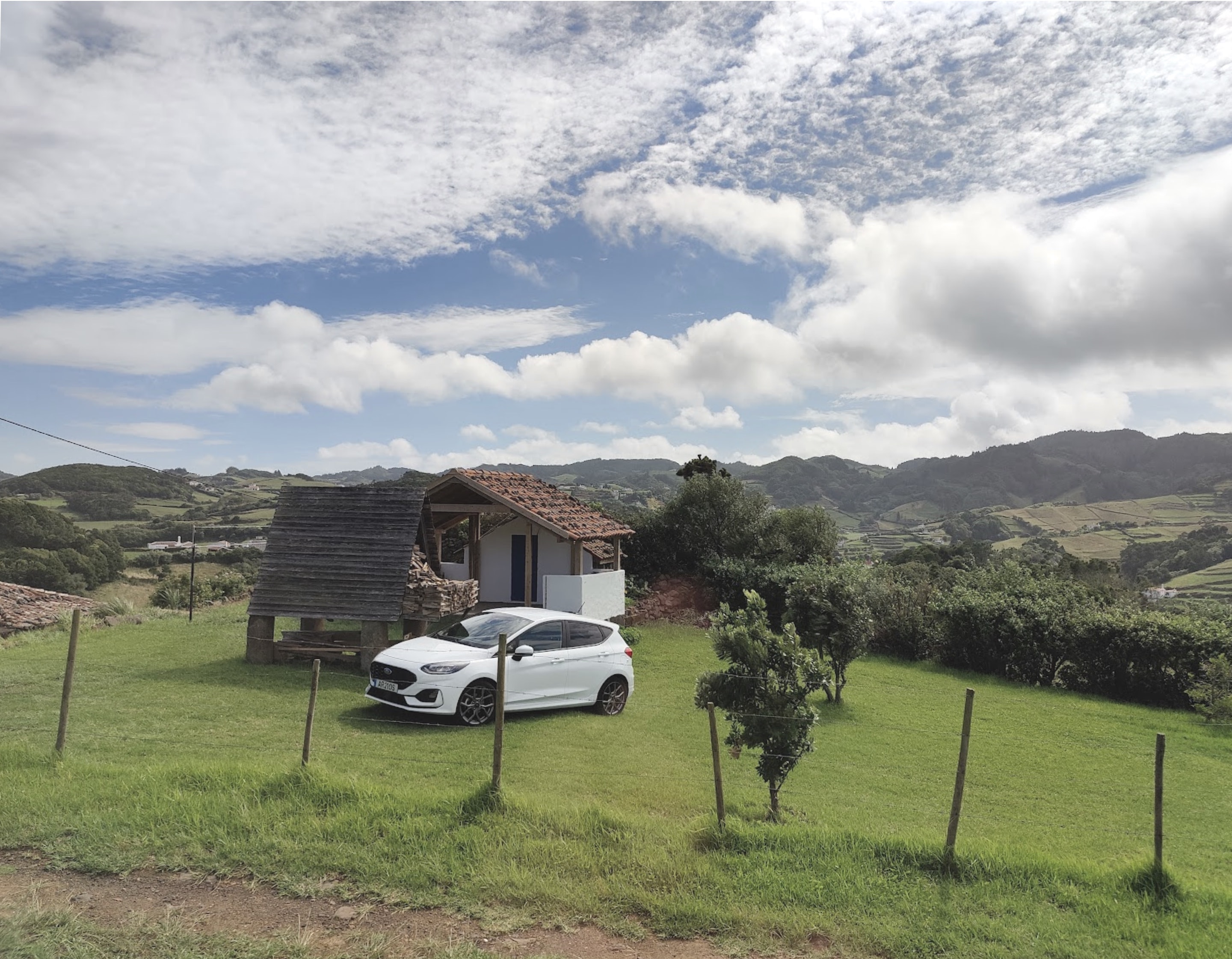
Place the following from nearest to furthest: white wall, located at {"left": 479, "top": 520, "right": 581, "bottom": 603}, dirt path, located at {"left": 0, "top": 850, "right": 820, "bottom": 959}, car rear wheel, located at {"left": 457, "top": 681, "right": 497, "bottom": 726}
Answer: dirt path, located at {"left": 0, "top": 850, "right": 820, "bottom": 959} → car rear wheel, located at {"left": 457, "top": 681, "right": 497, "bottom": 726} → white wall, located at {"left": 479, "top": 520, "right": 581, "bottom": 603}

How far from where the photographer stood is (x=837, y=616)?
15242 millimetres

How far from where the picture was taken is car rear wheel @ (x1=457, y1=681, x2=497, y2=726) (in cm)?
1103

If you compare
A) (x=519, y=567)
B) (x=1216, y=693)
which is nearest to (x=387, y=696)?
(x=519, y=567)

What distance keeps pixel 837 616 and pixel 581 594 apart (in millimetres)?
7087

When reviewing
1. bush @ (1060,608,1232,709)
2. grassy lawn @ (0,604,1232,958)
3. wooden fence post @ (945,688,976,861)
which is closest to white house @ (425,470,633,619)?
grassy lawn @ (0,604,1232,958)

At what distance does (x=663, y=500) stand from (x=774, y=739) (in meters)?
22.6

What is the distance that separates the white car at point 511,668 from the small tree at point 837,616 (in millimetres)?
4608

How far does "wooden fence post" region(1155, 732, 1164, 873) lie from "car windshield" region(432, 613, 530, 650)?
8.29 meters

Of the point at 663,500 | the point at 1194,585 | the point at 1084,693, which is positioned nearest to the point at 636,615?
the point at 663,500

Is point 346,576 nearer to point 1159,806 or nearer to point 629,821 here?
point 629,821

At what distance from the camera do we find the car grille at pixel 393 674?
1091 cm

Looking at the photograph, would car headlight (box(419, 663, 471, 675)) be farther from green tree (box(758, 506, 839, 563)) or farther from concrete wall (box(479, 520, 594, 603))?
green tree (box(758, 506, 839, 563))

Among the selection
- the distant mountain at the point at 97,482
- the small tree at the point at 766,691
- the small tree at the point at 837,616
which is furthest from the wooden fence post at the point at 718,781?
the distant mountain at the point at 97,482

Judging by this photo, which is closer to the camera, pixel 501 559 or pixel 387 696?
pixel 387 696
